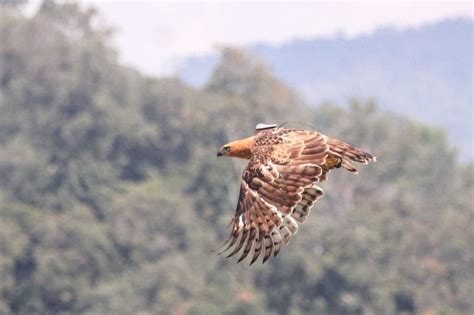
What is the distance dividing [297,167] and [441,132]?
2687 inches

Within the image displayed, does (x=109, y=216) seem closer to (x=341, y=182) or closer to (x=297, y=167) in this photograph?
(x=341, y=182)

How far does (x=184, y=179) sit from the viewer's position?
207ft

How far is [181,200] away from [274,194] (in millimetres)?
46842

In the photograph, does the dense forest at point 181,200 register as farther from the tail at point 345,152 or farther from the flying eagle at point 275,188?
the flying eagle at point 275,188

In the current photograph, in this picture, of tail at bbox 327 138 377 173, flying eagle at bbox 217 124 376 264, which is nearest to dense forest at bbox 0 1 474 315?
tail at bbox 327 138 377 173

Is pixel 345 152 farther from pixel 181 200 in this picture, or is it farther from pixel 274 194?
pixel 181 200

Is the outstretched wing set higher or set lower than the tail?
lower

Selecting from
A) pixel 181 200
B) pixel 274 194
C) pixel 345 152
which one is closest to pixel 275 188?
pixel 274 194

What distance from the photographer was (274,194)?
10.3m

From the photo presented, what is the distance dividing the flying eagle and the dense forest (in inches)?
1441

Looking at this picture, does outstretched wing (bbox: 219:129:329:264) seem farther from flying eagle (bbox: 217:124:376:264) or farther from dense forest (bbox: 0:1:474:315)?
dense forest (bbox: 0:1:474:315)

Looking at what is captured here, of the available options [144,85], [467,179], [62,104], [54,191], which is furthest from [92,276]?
[467,179]

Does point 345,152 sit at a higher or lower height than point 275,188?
higher

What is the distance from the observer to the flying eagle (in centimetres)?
1019
